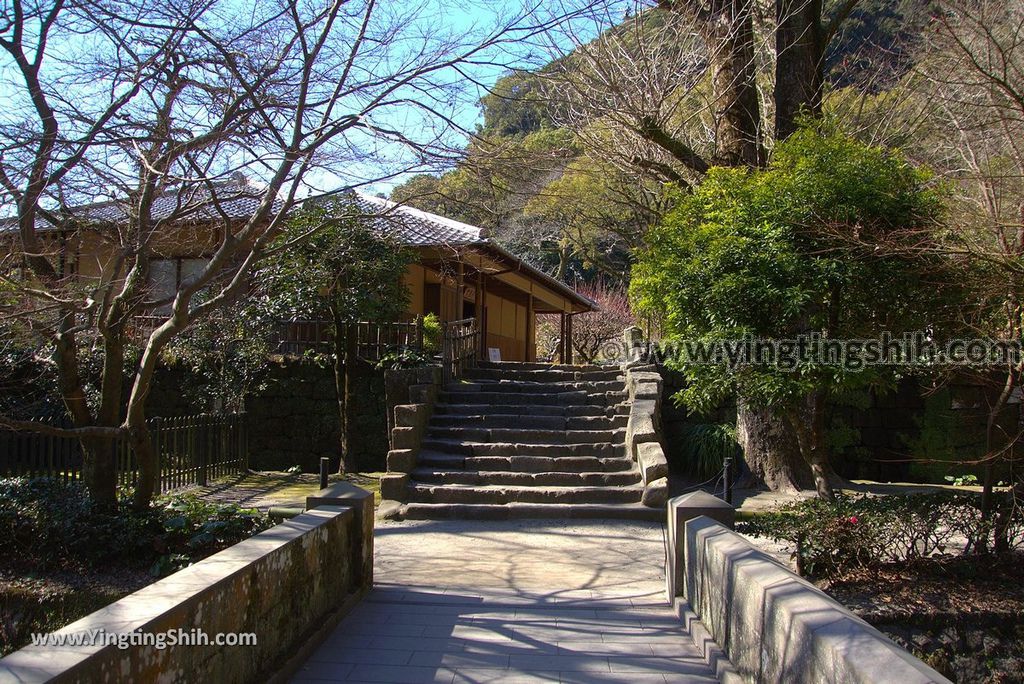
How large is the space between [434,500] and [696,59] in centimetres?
725

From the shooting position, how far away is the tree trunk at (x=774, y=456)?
10992 millimetres

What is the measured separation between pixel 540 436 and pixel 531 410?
0.91 metres

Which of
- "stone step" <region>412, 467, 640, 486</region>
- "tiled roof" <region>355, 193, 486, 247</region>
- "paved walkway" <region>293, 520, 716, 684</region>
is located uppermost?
"tiled roof" <region>355, 193, 486, 247</region>

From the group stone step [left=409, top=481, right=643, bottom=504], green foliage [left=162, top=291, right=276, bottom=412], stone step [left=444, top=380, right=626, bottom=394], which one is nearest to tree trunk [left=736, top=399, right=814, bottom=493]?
stone step [left=444, top=380, right=626, bottom=394]

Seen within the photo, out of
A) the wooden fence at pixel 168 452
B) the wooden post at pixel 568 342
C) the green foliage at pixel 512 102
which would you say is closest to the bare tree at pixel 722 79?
the green foliage at pixel 512 102

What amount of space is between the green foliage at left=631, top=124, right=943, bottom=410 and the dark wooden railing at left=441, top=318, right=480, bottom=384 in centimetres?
598

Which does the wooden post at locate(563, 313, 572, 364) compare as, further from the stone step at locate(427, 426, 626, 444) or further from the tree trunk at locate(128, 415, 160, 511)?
the tree trunk at locate(128, 415, 160, 511)

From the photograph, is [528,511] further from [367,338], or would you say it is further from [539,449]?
[367,338]

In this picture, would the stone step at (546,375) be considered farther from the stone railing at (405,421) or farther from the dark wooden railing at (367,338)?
the stone railing at (405,421)

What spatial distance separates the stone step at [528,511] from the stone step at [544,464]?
3.12 feet

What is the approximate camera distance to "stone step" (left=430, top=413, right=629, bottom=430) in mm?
11422

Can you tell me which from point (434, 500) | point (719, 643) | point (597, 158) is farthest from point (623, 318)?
point (719, 643)

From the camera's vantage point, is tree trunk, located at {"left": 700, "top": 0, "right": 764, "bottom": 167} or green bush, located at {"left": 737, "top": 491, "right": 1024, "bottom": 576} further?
tree trunk, located at {"left": 700, "top": 0, "right": 764, "bottom": 167}

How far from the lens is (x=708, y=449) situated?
12.5m
